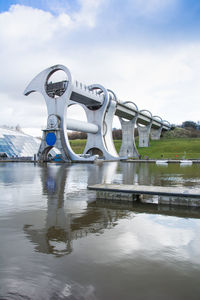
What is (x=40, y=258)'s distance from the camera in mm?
5168

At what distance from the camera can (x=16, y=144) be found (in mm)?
59406

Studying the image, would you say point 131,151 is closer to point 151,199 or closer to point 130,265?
point 151,199

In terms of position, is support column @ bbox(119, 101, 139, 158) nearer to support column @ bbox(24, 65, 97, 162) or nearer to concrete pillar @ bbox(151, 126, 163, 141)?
support column @ bbox(24, 65, 97, 162)

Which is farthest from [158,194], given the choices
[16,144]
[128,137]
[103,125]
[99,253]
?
[128,137]

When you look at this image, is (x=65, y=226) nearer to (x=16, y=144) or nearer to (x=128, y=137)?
(x=16, y=144)

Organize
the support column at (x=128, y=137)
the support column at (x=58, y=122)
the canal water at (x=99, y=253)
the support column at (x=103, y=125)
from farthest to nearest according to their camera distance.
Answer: the support column at (x=128, y=137), the support column at (x=103, y=125), the support column at (x=58, y=122), the canal water at (x=99, y=253)

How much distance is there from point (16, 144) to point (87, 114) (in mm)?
18139

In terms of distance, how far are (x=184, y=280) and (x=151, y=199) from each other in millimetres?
6974

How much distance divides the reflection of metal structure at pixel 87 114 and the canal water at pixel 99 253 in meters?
34.4

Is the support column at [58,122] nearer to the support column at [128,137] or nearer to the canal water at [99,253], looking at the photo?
the support column at [128,137]

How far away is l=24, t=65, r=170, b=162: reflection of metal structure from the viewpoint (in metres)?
43.0

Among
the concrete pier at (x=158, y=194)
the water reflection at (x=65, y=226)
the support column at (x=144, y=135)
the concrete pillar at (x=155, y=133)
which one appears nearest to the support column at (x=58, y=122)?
the concrete pier at (x=158, y=194)

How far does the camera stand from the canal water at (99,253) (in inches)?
162

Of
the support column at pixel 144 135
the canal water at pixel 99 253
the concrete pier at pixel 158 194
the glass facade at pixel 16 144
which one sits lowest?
the canal water at pixel 99 253
